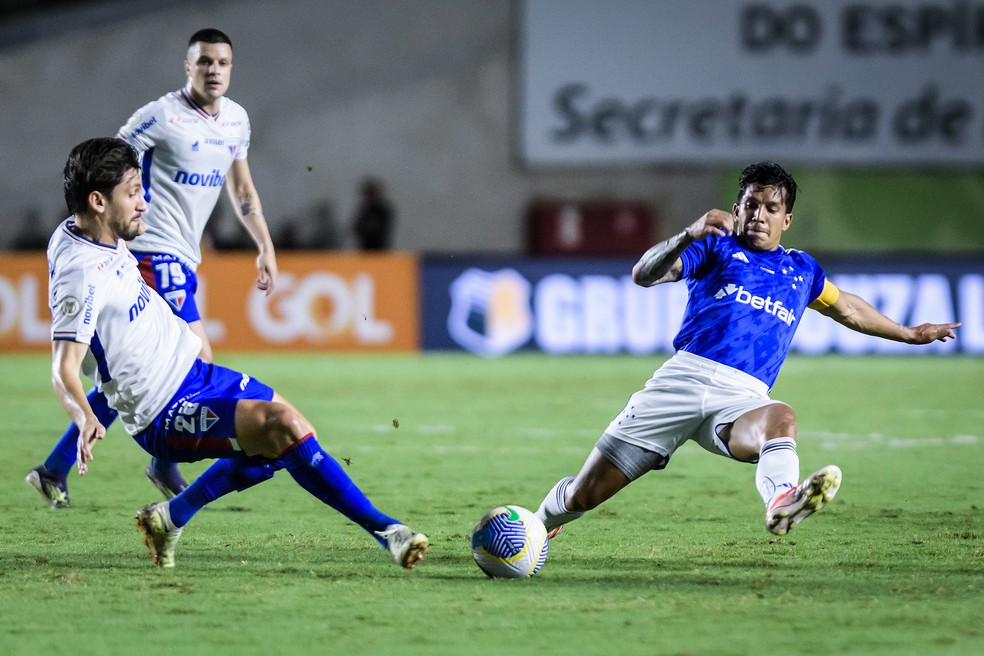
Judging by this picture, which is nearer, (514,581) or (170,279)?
(514,581)

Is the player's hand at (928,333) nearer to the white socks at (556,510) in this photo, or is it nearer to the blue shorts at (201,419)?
the white socks at (556,510)

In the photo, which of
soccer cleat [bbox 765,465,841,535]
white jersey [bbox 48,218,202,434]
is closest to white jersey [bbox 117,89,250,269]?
white jersey [bbox 48,218,202,434]

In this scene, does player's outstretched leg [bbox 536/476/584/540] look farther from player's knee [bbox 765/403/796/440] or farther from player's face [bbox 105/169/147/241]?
player's face [bbox 105/169/147/241]

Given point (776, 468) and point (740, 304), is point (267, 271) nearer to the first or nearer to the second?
point (740, 304)

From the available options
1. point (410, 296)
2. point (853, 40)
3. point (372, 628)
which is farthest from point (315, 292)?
point (372, 628)

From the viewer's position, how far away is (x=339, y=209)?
2258 centimetres

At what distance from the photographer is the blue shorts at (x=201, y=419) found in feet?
16.7

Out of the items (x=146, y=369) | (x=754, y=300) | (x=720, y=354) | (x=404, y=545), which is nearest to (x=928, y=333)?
(x=754, y=300)

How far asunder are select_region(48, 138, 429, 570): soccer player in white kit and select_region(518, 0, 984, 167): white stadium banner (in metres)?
17.4

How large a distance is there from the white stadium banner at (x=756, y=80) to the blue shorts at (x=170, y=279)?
51.4 ft

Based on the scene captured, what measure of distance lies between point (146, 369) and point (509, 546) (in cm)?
145

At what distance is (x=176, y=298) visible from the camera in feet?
22.7

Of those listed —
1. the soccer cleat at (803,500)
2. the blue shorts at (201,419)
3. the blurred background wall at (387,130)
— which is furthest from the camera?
the blurred background wall at (387,130)

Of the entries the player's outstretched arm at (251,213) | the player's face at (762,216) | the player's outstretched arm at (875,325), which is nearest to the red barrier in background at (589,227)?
the player's outstretched arm at (251,213)
